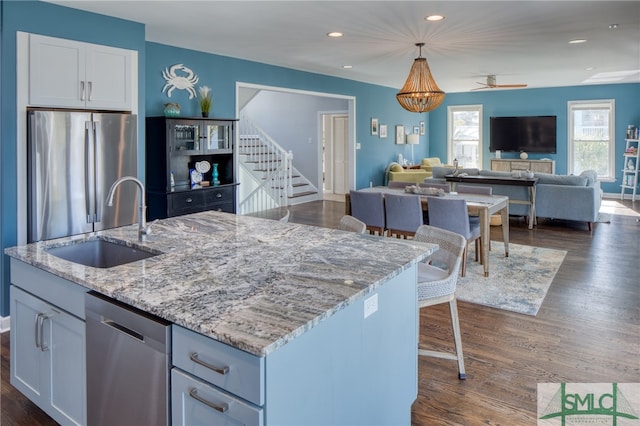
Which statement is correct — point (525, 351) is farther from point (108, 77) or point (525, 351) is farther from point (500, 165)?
point (500, 165)

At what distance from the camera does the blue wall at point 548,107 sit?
414 inches

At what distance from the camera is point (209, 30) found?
502 centimetres

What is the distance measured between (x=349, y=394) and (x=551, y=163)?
11096 millimetres

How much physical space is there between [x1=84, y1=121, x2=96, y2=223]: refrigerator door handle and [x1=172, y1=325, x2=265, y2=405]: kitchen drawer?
2.83 meters

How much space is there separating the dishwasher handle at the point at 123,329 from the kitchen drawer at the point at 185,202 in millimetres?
3555

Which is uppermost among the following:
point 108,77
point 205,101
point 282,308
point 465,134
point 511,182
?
point 465,134

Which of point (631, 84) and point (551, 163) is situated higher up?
point (631, 84)

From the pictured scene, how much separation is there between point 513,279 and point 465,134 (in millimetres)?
8764

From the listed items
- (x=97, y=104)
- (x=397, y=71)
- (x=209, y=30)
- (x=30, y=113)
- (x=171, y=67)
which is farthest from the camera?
(x=397, y=71)

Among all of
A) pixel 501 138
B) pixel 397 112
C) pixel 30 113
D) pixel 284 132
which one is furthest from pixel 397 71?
pixel 30 113

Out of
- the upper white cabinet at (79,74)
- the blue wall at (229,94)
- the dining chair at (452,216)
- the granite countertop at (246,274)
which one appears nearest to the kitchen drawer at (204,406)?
the granite countertop at (246,274)

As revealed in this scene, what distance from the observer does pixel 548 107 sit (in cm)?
1145

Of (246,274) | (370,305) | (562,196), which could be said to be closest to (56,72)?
(246,274)

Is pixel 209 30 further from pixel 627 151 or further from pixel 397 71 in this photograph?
pixel 627 151
